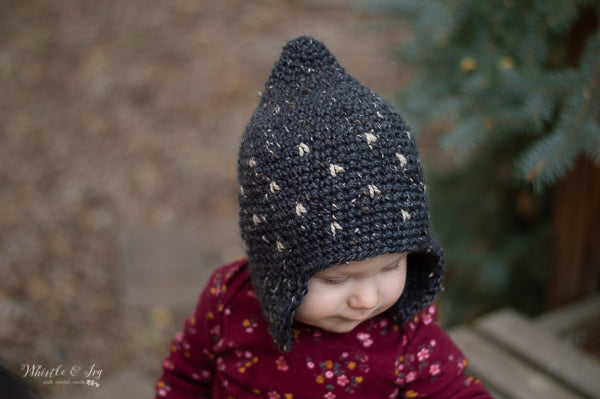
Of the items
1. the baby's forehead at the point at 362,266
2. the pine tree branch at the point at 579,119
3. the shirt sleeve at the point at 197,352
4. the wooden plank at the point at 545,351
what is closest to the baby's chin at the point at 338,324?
the baby's forehead at the point at 362,266

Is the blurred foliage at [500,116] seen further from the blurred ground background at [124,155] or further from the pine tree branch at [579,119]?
the blurred ground background at [124,155]

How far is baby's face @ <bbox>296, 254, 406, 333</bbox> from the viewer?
47.9 inches

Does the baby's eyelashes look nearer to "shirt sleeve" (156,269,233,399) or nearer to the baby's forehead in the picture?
the baby's forehead

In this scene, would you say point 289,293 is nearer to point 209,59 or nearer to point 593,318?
point 593,318

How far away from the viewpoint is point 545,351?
211 centimetres

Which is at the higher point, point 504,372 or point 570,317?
point 570,317

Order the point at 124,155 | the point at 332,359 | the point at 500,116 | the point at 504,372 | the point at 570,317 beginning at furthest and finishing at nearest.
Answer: the point at 124,155 < the point at 570,317 < the point at 504,372 < the point at 500,116 < the point at 332,359

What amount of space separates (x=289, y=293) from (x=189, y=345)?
1.73 feet

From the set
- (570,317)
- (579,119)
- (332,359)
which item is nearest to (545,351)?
(570,317)

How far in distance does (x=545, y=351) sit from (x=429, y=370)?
90cm

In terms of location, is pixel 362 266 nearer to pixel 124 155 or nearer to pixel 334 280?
pixel 334 280

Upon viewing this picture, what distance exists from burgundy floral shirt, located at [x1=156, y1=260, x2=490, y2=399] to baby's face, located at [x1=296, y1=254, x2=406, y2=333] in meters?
0.14

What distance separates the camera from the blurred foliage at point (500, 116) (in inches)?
69.5

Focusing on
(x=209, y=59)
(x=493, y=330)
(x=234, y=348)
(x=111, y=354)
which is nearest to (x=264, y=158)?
(x=234, y=348)
